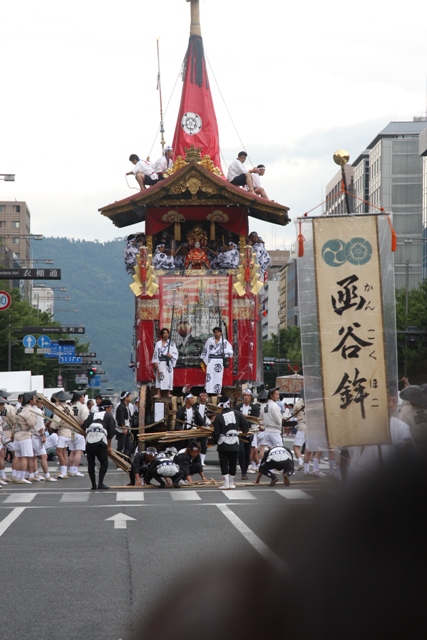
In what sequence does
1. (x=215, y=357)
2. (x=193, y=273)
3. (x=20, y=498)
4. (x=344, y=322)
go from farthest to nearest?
1. (x=193, y=273)
2. (x=215, y=357)
3. (x=20, y=498)
4. (x=344, y=322)

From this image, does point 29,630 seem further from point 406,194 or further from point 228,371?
point 406,194

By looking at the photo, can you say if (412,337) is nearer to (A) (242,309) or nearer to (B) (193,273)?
(A) (242,309)

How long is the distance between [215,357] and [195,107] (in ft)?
27.8

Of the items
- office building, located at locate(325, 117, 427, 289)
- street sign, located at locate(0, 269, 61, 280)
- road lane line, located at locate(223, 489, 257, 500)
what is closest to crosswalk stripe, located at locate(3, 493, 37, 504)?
road lane line, located at locate(223, 489, 257, 500)

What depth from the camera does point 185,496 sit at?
18406 millimetres

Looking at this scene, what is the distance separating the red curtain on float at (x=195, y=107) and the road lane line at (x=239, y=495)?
1309 centimetres

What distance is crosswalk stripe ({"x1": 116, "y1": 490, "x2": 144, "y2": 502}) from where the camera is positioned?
17.7 metres

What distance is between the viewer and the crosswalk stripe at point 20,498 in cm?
1802

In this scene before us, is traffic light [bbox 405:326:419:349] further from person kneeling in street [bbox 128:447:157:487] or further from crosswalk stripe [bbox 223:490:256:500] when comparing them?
crosswalk stripe [bbox 223:490:256:500]

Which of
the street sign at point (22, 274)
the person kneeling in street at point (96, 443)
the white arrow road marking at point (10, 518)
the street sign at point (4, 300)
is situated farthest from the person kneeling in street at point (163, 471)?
the street sign at point (4, 300)

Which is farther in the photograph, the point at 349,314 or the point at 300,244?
the point at 349,314

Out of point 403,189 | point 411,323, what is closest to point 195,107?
point 411,323

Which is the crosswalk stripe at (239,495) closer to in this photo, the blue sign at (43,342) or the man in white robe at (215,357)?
the man in white robe at (215,357)

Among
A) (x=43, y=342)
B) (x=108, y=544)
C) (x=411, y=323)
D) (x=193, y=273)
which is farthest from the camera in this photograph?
(x=43, y=342)
